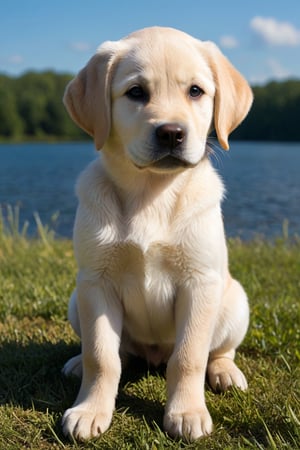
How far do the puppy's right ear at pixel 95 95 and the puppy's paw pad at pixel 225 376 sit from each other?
125 cm

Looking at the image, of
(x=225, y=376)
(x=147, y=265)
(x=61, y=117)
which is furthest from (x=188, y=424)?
(x=61, y=117)

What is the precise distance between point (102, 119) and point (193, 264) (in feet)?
2.39

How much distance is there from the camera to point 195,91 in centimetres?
258

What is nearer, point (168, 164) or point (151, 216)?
point (168, 164)

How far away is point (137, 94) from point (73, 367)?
4.58ft

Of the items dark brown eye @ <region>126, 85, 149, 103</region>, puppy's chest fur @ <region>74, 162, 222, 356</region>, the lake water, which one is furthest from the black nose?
the lake water

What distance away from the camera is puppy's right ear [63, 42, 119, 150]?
8.43ft

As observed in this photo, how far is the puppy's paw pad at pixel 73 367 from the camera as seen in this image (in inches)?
118

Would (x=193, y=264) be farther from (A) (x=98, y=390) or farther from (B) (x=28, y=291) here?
(B) (x=28, y=291)

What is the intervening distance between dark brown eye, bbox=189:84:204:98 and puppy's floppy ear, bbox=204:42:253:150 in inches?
5.4

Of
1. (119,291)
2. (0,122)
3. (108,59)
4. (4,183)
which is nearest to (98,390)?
(119,291)

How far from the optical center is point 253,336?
3.45m

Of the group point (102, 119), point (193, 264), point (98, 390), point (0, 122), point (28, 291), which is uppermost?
point (102, 119)

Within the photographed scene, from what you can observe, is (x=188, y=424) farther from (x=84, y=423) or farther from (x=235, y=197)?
(x=235, y=197)
